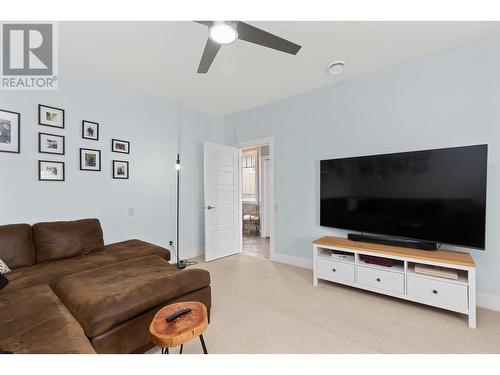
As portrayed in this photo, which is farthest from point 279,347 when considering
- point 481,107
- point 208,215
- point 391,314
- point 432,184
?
point 481,107

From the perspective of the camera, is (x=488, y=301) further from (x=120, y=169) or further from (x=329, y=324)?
(x=120, y=169)

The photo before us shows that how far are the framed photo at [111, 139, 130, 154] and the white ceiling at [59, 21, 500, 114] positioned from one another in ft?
2.70

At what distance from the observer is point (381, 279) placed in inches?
92.7

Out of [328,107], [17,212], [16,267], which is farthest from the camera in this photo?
[328,107]

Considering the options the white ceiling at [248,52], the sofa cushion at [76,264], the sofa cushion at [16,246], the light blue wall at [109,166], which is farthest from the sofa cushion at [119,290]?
the white ceiling at [248,52]

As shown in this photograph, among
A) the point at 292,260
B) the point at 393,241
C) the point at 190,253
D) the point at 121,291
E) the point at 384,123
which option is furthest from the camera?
the point at 190,253

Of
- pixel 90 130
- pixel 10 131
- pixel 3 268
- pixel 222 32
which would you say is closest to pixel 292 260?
pixel 222 32

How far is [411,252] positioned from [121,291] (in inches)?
104

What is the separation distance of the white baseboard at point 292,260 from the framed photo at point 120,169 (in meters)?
2.69

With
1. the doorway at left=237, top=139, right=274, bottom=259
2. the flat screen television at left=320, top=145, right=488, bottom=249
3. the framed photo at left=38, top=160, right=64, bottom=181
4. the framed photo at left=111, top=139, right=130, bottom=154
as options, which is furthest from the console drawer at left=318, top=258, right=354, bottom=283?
the framed photo at left=38, top=160, right=64, bottom=181

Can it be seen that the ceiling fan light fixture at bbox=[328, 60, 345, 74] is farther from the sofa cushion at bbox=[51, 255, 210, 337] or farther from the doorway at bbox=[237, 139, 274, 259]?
the sofa cushion at bbox=[51, 255, 210, 337]

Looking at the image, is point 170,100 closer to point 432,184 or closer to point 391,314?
point 432,184

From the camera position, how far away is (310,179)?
11.1 feet
